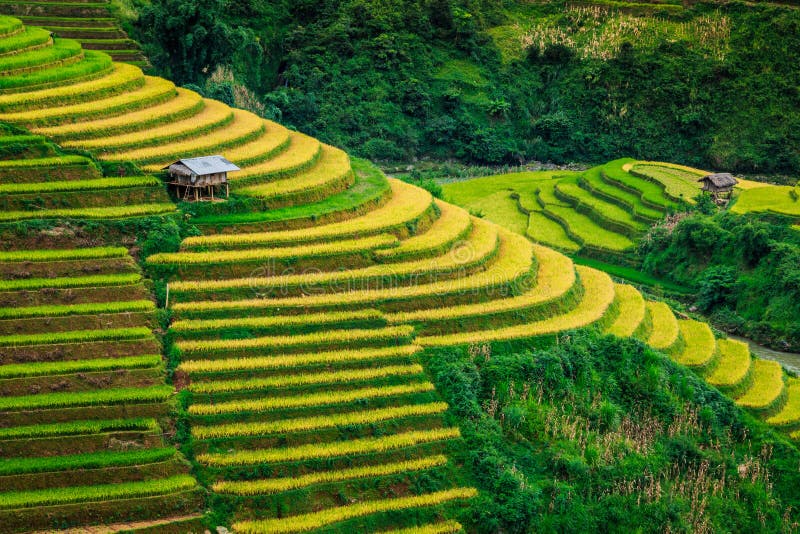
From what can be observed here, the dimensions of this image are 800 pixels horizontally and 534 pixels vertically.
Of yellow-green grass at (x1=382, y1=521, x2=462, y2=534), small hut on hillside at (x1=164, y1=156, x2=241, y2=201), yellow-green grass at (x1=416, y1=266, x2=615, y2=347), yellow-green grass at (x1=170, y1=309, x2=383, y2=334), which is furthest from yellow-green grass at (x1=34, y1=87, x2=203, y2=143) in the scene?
yellow-green grass at (x1=382, y1=521, x2=462, y2=534)

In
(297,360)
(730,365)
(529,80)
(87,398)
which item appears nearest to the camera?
(87,398)

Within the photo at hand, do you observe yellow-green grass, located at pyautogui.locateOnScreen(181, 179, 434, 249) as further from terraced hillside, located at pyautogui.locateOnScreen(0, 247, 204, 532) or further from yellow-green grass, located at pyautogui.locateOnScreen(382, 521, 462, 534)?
yellow-green grass, located at pyautogui.locateOnScreen(382, 521, 462, 534)

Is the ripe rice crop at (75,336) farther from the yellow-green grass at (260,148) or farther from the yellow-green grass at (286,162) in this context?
the yellow-green grass at (260,148)

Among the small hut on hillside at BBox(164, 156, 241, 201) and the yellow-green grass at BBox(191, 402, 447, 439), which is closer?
the yellow-green grass at BBox(191, 402, 447, 439)

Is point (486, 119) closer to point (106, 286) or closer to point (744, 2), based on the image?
point (744, 2)

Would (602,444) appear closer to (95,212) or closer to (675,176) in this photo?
(95,212)

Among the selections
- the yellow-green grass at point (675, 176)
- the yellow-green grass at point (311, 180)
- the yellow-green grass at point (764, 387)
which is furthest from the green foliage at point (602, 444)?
the yellow-green grass at point (675, 176)

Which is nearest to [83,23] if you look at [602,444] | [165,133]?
[165,133]
